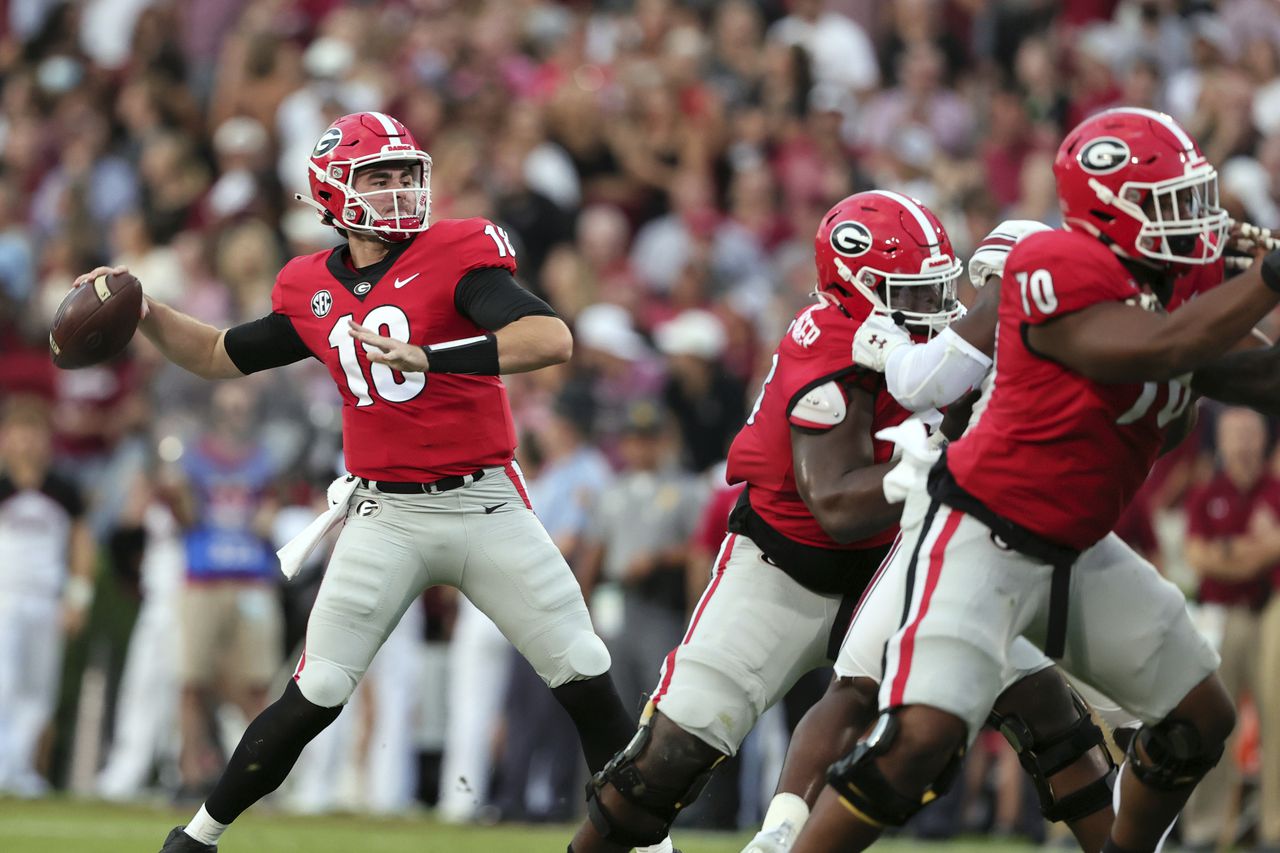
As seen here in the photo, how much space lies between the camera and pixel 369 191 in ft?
20.1

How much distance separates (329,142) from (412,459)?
1.02 meters

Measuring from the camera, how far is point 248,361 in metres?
6.33

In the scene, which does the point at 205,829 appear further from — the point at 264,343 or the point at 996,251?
the point at 996,251

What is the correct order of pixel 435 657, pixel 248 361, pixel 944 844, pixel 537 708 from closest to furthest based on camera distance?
pixel 248 361 < pixel 944 844 < pixel 537 708 < pixel 435 657

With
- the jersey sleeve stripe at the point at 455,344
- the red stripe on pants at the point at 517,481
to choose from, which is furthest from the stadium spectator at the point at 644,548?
the jersey sleeve stripe at the point at 455,344

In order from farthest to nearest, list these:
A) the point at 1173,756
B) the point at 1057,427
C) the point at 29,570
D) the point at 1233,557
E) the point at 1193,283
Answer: the point at 29,570
the point at 1233,557
the point at 1173,756
the point at 1193,283
the point at 1057,427

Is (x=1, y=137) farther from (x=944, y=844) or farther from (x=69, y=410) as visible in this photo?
(x=944, y=844)

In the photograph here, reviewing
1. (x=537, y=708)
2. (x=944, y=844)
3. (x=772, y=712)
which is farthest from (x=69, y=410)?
(x=944, y=844)

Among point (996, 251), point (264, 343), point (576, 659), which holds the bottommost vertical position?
point (576, 659)

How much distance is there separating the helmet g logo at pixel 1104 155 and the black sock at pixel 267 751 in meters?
2.60

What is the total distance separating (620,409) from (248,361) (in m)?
4.35

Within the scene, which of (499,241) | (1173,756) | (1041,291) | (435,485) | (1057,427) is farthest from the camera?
(499,241)

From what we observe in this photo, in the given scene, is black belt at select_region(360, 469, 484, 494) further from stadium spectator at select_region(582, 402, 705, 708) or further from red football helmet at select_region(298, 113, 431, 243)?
stadium spectator at select_region(582, 402, 705, 708)

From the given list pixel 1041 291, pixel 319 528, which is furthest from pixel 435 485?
pixel 1041 291
